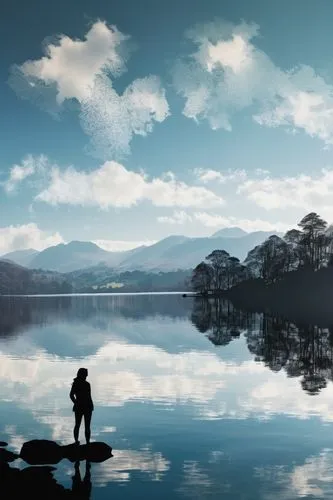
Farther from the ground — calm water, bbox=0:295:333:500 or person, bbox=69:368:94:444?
person, bbox=69:368:94:444

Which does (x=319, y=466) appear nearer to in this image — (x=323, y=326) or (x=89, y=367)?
(x=89, y=367)

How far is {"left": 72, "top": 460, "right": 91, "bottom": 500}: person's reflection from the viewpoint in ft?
61.7

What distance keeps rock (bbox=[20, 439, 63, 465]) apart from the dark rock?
0.32 m

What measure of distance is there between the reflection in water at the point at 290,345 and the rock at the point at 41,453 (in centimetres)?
2101

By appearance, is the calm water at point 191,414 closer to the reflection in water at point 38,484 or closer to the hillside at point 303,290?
the reflection in water at point 38,484

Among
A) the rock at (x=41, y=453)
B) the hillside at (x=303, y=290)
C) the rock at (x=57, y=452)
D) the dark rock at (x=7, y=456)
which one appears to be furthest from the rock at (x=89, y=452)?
the hillside at (x=303, y=290)

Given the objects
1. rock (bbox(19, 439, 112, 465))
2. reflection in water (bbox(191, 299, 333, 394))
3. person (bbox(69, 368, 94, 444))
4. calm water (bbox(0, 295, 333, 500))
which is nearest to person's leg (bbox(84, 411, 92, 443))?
person (bbox(69, 368, 94, 444))

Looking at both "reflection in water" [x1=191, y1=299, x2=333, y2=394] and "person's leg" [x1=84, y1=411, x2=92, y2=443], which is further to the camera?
"reflection in water" [x1=191, y1=299, x2=333, y2=394]

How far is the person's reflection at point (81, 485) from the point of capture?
61.7 feet


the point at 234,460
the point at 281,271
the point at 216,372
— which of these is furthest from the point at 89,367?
the point at 281,271

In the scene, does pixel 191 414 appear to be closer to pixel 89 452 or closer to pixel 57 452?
pixel 89 452

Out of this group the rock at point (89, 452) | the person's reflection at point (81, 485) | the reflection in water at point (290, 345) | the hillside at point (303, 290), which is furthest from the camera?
the hillside at point (303, 290)

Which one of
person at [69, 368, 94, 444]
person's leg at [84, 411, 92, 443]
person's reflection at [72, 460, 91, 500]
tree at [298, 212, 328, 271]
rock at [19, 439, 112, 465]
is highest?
tree at [298, 212, 328, 271]

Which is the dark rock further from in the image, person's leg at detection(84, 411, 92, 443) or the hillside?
the hillside
